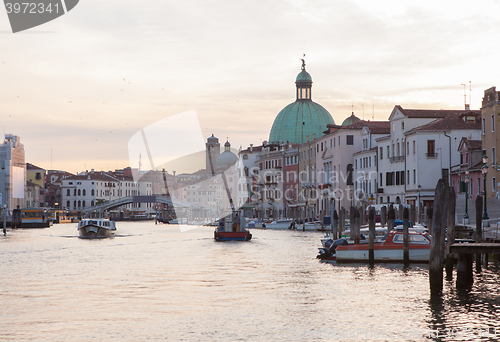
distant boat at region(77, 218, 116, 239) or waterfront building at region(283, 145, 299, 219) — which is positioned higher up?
waterfront building at region(283, 145, 299, 219)

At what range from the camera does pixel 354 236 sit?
3002 centimetres

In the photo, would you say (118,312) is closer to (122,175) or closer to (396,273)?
(396,273)

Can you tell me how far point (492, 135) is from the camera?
40.5 meters

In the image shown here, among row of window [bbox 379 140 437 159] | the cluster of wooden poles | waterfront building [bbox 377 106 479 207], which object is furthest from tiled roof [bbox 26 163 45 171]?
the cluster of wooden poles

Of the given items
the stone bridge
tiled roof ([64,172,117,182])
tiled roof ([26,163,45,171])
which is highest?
tiled roof ([26,163,45,171])

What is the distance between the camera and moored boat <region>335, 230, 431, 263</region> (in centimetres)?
2509

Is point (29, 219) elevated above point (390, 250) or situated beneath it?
elevated above

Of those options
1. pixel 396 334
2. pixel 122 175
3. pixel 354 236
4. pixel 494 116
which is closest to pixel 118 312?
pixel 396 334

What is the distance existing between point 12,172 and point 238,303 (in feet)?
306

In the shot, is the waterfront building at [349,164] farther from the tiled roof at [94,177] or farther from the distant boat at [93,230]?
the tiled roof at [94,177]

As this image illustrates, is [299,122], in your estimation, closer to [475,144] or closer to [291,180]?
[291,180]

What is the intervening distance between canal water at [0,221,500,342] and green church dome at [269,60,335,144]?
71095 millimetres

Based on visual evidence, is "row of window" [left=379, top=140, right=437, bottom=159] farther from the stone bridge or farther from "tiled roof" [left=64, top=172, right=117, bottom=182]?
"tiled roof" [left=64, top=172, right=117, bottom=182]

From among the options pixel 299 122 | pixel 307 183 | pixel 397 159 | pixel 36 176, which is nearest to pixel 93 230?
pixel 397 159
